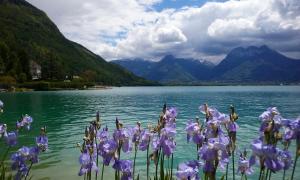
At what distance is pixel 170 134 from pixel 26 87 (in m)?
132

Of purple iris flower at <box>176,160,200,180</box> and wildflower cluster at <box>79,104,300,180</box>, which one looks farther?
purple iris flower at <box>176,160,200,180</box>

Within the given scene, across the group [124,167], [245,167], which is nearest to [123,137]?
[124,167]

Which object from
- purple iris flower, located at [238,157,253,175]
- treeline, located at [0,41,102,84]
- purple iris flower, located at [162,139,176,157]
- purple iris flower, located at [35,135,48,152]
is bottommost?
purple iris flower, located at [238,157,253,175]

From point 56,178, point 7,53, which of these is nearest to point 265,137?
point 56,178

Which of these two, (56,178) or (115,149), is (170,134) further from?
(56,178)

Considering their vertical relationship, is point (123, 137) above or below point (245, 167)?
above

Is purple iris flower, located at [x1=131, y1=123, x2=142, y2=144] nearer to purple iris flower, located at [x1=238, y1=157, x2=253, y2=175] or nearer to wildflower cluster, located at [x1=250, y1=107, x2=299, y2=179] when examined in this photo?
purple iris flower, located at [x1=238, y1=157, x2=253, y2=175]

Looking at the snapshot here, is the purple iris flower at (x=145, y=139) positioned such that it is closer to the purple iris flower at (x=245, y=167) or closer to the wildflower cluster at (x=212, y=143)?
the wildflower cluster at (x=212, y=143)

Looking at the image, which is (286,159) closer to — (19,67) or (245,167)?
(245,167)

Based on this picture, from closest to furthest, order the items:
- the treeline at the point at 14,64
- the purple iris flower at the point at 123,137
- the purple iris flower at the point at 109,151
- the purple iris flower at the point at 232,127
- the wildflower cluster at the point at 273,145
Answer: the wildflower cluster at the point at 273,145
the purple iris flower at the point at 232,127
the purple iris flower at the point at 109,151
the purple iris flower at the point at 123,137
the treeline at the point at 14,64

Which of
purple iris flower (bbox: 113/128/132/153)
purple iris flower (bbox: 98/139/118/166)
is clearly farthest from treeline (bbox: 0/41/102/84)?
purple iris flower (bbox: 98/139/118/166)

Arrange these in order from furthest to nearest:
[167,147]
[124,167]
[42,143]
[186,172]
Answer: [42,143]
[167,147]
[124,167]
[186,172]

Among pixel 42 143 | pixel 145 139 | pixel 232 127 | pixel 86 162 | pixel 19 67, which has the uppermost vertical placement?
pixel 19 67

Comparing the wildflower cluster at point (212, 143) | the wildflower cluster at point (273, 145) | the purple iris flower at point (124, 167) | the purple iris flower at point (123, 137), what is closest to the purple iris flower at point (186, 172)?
the wildflower cluster at point (212, 143)
